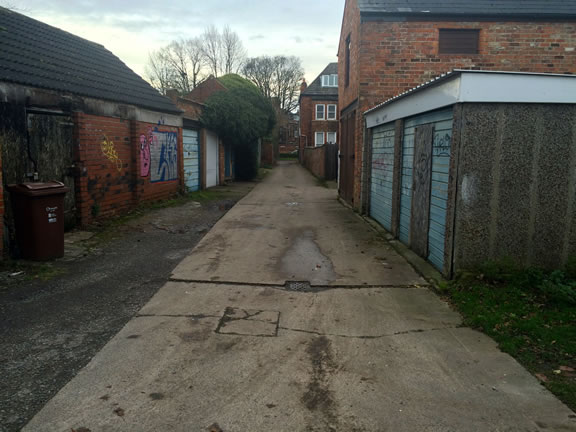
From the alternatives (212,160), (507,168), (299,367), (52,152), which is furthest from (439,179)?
(212,160)

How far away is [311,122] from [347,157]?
1341 inches

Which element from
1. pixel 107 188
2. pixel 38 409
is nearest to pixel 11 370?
pixel 38 409

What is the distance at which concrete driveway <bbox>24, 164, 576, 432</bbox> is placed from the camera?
3098mm

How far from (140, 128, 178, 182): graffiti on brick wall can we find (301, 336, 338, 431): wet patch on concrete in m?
9.43

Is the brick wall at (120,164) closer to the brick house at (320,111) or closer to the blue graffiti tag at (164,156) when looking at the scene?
the blue graffiti tag at (164,156)

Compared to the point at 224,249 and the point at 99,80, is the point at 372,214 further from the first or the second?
the point at 99,80

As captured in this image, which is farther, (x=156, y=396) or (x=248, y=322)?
(x=248, y=322)

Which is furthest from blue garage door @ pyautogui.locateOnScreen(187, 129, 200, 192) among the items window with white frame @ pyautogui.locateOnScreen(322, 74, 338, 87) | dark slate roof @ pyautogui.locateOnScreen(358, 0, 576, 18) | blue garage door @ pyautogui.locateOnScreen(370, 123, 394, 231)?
window with white frame @ pyautogui.locateOnScreen(322, 74, 338, 87)

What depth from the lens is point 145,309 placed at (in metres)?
5.20

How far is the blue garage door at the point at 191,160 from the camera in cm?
1712

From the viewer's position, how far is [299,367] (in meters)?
3.87

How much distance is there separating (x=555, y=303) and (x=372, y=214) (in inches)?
264

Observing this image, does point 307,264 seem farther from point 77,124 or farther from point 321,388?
point 77,124

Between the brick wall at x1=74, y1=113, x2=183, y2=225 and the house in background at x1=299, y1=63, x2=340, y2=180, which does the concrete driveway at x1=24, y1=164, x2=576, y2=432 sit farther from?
the house in background at x1=299, y1=63, x2=340, y2=180
